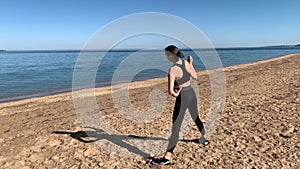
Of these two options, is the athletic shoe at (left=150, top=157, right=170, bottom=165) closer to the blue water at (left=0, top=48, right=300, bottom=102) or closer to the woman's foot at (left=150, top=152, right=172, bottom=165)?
the woman's foot at (left=150, top=152, right=172, bottom=165)

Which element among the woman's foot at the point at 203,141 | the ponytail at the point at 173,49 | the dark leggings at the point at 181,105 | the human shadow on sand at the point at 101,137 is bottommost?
the human shadow on sand at the point at 101,137

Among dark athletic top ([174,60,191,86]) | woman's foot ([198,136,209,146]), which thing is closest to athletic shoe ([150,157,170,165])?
woman's foot ([198,136,209,146])

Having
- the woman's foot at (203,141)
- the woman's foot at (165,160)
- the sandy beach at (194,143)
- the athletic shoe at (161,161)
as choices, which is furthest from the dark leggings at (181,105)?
the woman's foot at (203,141)

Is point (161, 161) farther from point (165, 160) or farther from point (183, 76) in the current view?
point (183, 76)


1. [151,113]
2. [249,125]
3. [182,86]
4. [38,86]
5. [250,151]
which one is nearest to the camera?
[182,86]

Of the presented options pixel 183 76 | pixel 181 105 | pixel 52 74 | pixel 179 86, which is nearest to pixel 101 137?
pixel 181 105

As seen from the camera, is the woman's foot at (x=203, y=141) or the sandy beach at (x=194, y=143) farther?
the woman's foot at (x=203, y=141)

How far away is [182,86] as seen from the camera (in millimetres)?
4672

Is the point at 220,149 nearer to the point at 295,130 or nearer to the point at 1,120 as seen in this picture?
the point at 295,130

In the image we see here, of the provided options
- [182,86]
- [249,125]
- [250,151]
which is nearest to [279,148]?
[250,151]

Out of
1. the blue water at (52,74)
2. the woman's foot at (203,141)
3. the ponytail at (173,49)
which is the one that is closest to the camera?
the ponytail at (173,49)

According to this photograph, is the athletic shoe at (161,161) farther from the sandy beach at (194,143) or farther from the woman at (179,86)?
the sandy beach at (194,143)

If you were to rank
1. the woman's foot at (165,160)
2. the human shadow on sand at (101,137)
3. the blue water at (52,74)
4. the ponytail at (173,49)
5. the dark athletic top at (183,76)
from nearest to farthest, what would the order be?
the ponytail at (173,49) → the dark athletic top at (183,76) → the woman's foot at (165,160) → the human shadow on sand at (101,137) → the blue water at (52,74)

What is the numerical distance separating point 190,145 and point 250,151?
1.27 meters
